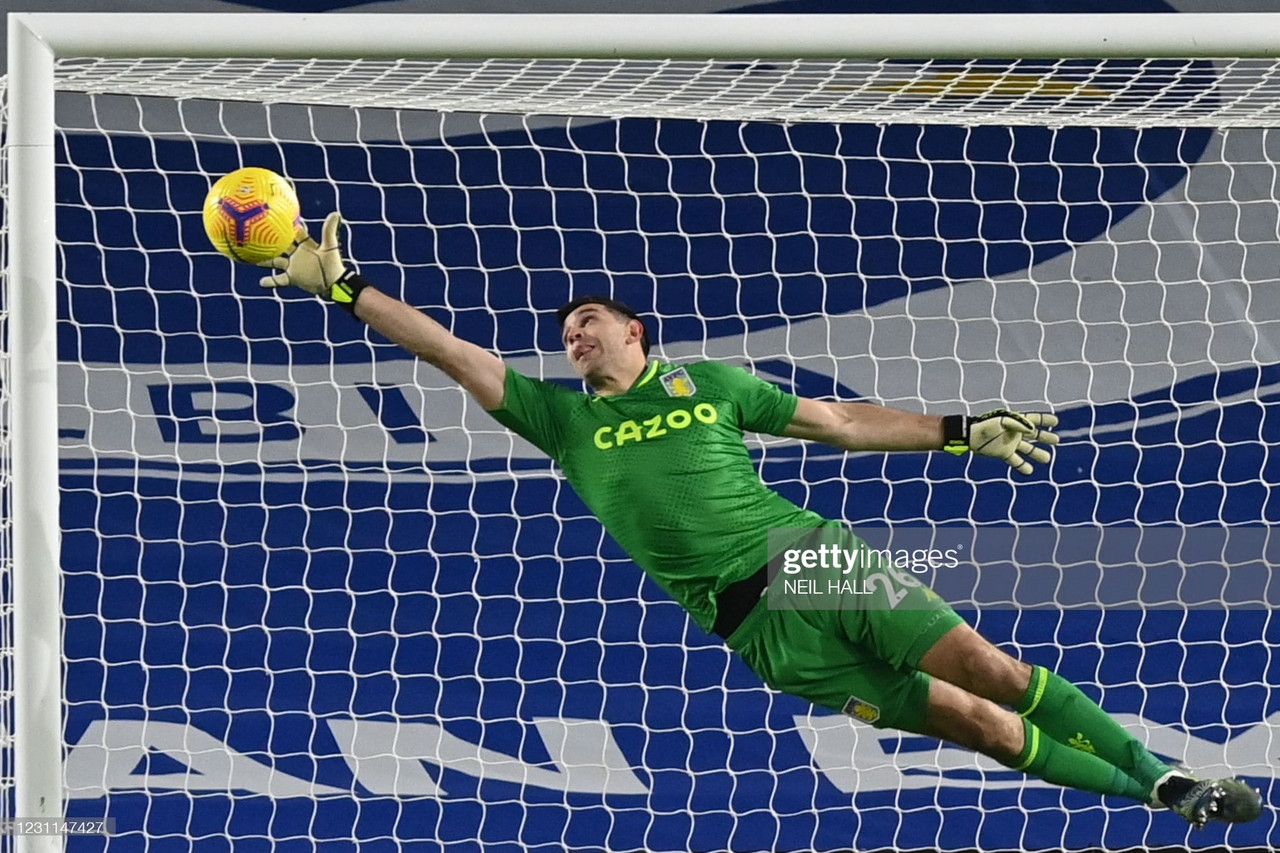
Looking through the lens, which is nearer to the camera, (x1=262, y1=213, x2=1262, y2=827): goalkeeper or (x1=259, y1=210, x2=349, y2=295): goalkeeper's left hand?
(x1=259, y1=210, x2=349, y2=295): goalkeeper's left hand

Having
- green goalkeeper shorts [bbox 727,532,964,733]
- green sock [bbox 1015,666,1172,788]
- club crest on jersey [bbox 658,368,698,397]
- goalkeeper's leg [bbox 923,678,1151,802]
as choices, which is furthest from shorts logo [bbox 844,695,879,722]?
club crest on jersey [bbox 658,368,698,397]

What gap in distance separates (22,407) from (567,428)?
1083 mm

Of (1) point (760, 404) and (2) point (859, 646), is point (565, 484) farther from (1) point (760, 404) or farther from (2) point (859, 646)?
(2) point (859, 646)

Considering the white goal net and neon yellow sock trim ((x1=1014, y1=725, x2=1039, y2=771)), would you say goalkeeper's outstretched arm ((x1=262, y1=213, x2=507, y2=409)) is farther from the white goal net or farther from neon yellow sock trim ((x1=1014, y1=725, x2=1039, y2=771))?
neon yellow sock trim ((x1=1014, y1=725, x2=1039, y2=771))

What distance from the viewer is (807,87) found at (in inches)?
120

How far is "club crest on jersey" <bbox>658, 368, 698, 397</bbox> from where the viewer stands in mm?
3096

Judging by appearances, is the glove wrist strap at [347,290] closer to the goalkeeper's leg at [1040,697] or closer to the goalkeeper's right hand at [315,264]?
the goalkeeper's right hand at [315,264]

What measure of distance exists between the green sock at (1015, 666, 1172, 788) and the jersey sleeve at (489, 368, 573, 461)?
1.12m

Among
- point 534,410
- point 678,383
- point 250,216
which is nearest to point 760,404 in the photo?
point 678,383

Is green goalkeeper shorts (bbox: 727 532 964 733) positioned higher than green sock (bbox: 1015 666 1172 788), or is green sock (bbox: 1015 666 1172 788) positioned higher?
green goalkeeper shorts (bbox: 727 532 964 733)

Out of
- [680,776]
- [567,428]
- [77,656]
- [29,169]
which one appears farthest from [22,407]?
[680,776]

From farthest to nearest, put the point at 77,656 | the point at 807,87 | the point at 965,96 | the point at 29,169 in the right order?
the point at 77,656 < the point at 965,96 < the point at 807,87 < the point at 29,169

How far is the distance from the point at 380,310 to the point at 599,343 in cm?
51

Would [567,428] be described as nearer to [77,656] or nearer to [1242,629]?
[77,656]
